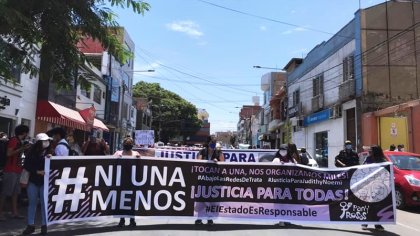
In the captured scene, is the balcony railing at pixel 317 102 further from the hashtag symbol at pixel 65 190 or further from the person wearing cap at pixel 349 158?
the hashtag symbol at pixel 65 190

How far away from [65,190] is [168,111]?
7254 cm

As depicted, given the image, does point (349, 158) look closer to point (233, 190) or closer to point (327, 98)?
point (233, 190)

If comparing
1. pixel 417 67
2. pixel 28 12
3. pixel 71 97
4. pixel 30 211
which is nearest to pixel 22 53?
pixel 28 12

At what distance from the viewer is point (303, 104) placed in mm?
38375

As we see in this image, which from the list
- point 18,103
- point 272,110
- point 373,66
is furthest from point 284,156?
point 272,110

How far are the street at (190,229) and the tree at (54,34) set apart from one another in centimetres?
293

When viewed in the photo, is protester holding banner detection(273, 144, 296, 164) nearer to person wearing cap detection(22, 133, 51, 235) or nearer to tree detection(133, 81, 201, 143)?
Answer: person wearing cap detection(22, 133, 51, 235)

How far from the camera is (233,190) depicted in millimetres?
9469

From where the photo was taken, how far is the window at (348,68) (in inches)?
1057

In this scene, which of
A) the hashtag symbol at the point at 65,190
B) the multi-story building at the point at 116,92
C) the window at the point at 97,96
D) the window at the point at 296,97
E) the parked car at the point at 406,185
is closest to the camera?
the hashtag symbol at the point at 65,190

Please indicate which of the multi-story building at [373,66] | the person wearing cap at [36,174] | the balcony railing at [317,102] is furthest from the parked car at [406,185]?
the balcony railing at [317,102]

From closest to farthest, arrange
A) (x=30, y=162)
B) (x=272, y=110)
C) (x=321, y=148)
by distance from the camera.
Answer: (x=30, y=162) < (x=321, y=148) < (x=272, y=110)

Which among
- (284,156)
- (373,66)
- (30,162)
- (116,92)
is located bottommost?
(30,162)

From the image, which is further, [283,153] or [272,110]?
[272,110]
